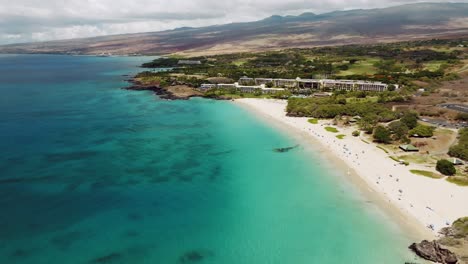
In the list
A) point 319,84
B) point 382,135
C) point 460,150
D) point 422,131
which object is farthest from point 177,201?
point 319,84

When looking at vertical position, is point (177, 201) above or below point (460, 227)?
below

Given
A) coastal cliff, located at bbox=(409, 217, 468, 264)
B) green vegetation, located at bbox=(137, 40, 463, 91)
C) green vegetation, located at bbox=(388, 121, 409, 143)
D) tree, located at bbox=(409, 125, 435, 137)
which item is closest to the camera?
coastal cliff, located at bbox=(409, 217, 468, 264)

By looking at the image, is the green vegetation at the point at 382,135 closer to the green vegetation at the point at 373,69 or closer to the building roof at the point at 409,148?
the building roof at the point at 409,148

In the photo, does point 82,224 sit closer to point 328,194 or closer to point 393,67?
point 328,194

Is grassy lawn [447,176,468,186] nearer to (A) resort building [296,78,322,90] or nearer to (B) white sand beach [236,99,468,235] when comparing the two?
(B) white sand beach [236,99,468,235]

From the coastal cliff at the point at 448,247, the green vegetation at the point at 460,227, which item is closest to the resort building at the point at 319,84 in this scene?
the green vegetation at the point at 460,227

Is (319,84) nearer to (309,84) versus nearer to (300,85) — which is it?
(309,84)

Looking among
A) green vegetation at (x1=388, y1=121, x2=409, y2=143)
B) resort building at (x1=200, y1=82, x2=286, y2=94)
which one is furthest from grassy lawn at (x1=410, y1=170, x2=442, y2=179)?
resort building at (x1=200, y1=82, x2=286, y2=94)
